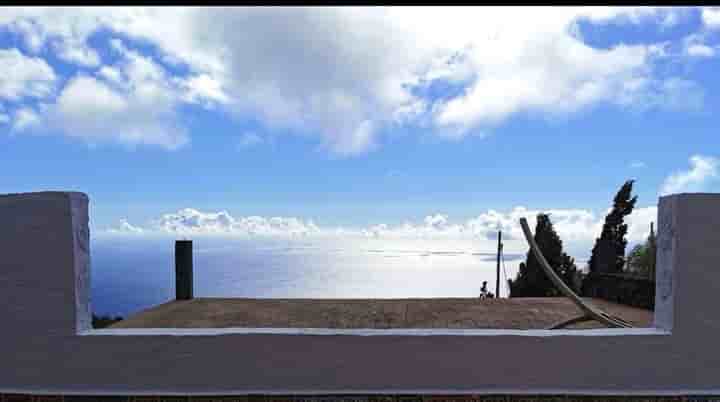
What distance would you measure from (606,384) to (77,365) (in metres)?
2.99

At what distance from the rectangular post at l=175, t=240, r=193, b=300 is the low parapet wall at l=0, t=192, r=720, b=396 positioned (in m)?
3.09

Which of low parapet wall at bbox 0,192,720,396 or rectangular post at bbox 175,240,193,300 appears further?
rectangular post at bbox 175,240,193,300

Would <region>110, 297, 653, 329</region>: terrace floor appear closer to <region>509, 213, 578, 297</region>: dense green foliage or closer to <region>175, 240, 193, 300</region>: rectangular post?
<region>175, 240, 193, 300</region>: rectangular post

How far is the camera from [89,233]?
220 cm

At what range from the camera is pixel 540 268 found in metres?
9.85

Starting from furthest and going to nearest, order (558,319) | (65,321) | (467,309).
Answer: (467,309) → (558,319) → (65,321)

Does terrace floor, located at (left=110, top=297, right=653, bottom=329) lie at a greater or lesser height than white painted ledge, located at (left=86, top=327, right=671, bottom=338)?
lesser

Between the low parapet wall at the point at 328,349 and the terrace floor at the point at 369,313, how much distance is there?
1.62m

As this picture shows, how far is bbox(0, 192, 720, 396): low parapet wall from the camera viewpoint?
206 cm

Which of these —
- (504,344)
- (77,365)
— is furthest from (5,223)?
(504,344)

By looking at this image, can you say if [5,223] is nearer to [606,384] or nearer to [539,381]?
[539,381]

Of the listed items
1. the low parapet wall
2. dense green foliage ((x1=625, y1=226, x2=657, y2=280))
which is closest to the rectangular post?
the low parapet wall

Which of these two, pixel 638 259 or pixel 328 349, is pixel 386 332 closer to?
pixel 328 349

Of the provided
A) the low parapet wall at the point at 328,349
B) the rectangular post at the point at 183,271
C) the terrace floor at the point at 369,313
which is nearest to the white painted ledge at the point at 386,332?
the low parapet wall at the point at 328,349
